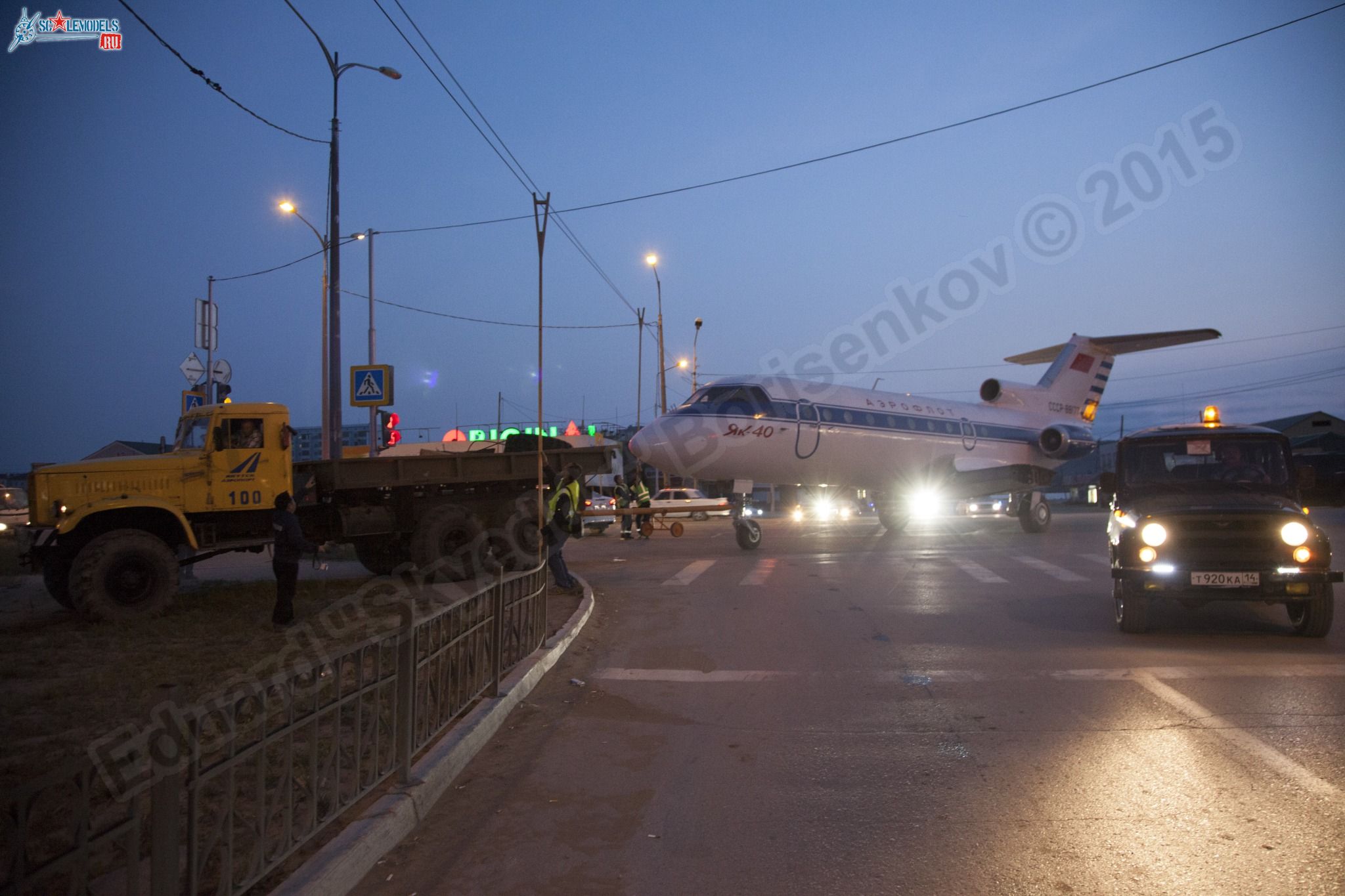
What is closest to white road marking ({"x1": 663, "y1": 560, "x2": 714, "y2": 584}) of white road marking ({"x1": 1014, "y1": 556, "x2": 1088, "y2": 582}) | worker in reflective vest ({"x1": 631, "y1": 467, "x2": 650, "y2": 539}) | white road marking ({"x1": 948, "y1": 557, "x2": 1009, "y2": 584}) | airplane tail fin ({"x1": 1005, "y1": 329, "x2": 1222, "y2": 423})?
worker in reflective vest ({"x1": 631, "y1": 467, "x2": 650, "y2": 539})

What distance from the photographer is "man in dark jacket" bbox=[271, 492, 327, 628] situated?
30.7ft

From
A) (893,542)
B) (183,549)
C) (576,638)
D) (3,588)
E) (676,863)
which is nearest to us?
(676,863)

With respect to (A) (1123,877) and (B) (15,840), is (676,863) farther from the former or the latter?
(B) (15,840)

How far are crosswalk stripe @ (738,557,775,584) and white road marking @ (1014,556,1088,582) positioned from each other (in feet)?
13.8

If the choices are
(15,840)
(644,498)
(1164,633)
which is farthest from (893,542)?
(15,840)

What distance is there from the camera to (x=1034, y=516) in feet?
73.9

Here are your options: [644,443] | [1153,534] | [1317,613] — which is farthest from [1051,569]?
[644,443]

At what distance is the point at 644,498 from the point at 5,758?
15.8 m

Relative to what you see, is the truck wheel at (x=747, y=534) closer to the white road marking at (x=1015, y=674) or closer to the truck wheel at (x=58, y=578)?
the white road marking at (x=1015, y=674)

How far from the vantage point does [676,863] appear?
3895mm

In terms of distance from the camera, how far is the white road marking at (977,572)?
13.3 metres

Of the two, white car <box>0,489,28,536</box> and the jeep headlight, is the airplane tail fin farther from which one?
white car <box>0,489,28,536</box>

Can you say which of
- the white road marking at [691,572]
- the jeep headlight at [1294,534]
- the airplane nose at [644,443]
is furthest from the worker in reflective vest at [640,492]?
the jeep headlight at [1294,534]

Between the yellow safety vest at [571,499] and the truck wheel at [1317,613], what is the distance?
306 inches
